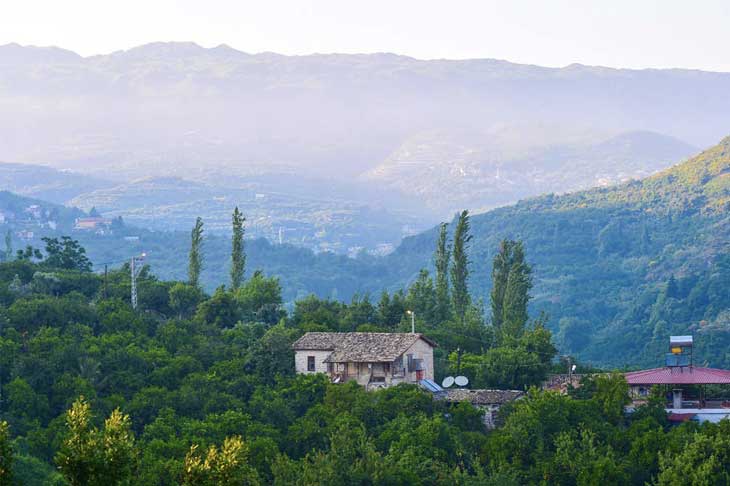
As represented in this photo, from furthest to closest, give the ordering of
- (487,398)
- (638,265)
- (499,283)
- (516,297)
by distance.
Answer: (638,265)
(499,283)
(516,297)
(487,398)

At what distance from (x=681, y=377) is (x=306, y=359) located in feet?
47.3

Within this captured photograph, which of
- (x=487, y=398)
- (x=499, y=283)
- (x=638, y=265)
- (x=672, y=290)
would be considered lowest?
(x=638, y=265)

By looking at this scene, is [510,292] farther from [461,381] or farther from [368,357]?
[368,357]

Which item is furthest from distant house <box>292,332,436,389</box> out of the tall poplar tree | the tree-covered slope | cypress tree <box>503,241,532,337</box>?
the tree-covered slope

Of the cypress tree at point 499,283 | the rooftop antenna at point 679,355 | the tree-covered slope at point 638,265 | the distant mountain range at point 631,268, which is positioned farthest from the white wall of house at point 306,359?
the distant mountain range at point 631,268

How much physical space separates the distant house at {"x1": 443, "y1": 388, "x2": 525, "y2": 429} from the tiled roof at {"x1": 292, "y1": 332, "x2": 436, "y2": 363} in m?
2.48

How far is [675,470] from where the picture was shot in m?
47.7

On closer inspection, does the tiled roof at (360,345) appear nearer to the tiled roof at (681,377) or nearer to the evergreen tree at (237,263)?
the tiled roof at (681,377)

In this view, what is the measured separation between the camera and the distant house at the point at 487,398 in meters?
56.2

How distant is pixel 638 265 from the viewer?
559 ft

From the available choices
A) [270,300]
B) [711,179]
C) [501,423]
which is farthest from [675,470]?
[711,179]

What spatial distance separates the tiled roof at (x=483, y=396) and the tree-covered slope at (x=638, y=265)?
4316 centimetres

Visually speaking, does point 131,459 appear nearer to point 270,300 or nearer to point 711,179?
point 270,300

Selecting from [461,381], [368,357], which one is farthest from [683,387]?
[368,357]
